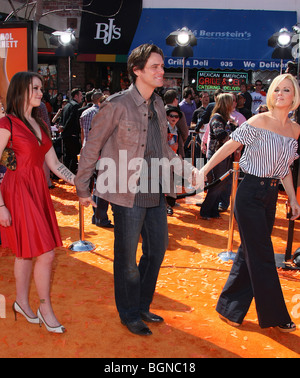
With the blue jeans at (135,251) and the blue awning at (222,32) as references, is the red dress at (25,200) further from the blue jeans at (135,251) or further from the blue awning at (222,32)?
the blue awning at (222,32)

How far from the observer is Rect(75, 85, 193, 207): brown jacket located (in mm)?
3209

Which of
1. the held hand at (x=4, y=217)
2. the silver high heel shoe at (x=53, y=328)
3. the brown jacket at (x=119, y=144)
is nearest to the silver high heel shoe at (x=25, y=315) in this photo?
the silver high heel shoe at (x=53, y=328)

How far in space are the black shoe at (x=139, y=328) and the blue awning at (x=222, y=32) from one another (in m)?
13.0

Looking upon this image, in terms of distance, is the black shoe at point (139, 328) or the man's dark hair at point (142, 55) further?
the black shoe at point (139, 328)

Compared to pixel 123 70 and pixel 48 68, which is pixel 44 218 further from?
pixel 48 68

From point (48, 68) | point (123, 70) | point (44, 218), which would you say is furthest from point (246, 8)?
point (44, 218)

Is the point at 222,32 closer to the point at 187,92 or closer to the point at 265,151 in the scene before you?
the point at 187,92

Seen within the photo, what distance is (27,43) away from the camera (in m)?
5.58

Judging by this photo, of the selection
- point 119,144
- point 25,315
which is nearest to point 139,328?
point 25,315

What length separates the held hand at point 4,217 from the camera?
10.5ft

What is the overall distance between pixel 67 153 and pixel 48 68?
33.6 ft

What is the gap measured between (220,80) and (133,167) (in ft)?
47.5

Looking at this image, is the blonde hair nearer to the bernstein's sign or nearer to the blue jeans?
the blue jeans
